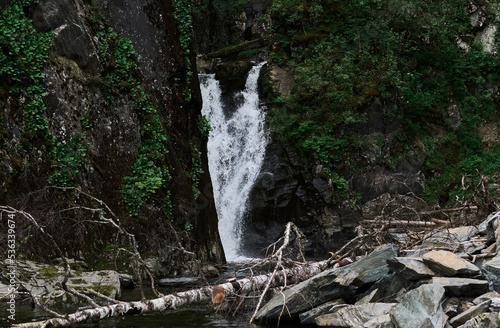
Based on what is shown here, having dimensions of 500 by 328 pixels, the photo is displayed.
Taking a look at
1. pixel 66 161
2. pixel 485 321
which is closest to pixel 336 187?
pixel 66 161

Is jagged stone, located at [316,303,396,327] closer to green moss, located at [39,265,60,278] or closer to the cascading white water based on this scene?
green moss, located at [39,265,60,278]

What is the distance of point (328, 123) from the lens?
17781 mm

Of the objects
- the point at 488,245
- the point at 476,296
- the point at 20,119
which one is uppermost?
the point at 20,119

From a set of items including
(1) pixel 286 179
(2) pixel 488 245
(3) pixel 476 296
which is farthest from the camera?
(1) pixel 286 179

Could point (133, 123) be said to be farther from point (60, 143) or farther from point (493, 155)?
point (493, 155)

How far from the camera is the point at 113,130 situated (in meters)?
11.5

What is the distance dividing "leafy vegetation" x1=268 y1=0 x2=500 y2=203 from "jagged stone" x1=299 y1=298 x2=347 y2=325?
35.7ft

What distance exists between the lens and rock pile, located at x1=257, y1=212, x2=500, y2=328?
4.58 meters

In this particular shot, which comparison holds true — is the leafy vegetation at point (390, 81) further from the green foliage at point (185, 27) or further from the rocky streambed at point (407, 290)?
the rocky streambed at point (407, 290)

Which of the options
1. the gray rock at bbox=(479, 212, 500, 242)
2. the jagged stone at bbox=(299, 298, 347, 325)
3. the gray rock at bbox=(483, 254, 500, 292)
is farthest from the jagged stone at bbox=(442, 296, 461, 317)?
the gray rock at bbox=(479, 212, 500, 242)

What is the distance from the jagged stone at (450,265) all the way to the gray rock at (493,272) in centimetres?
11

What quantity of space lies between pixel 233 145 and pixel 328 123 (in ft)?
12.8

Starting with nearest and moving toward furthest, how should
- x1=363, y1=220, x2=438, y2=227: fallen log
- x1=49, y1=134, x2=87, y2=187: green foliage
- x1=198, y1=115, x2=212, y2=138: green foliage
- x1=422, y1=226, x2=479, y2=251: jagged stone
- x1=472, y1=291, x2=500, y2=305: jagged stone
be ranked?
1. x1=472, y1=291, x2=500, y2=305: jagged stone
2. x1=422, y1=226, x2=479, y2=251: jagged stone
3. x1=363, y1=220, x2=438, y2=227: fallen log
4. x1=49, y1=134, x2=87, y2=187: green foliage
5. x1=198, y1=115, x2=212, y2=138: green foliage

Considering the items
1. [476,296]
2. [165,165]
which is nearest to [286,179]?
[165,165]
